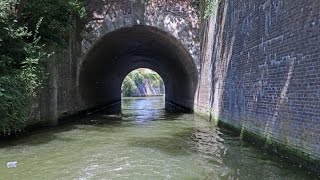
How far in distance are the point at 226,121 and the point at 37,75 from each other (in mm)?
5958

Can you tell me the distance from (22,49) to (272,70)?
22.0 feet

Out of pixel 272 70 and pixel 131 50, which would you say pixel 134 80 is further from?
pixel 272 70

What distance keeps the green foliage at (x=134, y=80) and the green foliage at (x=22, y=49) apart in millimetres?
39954

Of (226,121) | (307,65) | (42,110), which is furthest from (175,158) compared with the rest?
(42,110)

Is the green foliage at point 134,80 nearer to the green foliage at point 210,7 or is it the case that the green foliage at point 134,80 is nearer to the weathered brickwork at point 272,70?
the green foliage at point 210,7

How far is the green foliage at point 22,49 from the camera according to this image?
997 centimetres

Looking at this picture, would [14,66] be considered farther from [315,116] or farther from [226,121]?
[315,116]

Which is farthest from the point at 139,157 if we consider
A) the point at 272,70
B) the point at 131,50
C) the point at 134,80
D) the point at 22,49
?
the point at 134,80

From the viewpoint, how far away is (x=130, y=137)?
1141cm

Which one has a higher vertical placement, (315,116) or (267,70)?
(267,70)

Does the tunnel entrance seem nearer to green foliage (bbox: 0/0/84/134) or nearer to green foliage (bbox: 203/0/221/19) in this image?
green foliage (bbox: 203/0/221/19)

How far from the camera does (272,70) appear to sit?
28.5 ft

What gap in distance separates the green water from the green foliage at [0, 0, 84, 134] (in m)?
0.83

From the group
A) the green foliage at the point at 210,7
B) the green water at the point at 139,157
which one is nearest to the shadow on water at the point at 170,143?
the green water at the point at 139,157
